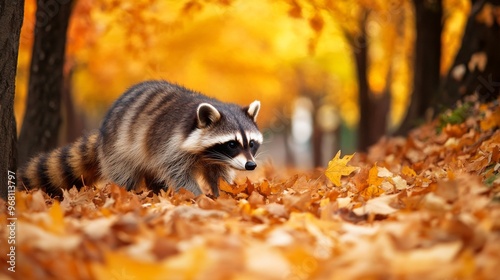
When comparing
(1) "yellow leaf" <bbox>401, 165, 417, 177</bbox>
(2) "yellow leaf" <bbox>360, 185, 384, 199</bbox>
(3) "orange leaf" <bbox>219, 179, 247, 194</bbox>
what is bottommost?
(3) "orange leaf" <bbox>219, 179, 247, 194</bbox>

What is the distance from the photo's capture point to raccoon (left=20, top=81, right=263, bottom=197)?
616cm

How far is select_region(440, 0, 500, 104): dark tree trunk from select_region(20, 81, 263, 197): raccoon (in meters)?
4.24

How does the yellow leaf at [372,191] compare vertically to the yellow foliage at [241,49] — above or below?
below

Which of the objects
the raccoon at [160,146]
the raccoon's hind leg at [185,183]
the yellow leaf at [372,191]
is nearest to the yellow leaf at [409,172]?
the yellow leaf at [372,191]

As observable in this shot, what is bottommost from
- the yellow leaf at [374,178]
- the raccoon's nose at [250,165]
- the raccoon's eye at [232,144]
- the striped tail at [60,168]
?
the striped tail at [60,168]

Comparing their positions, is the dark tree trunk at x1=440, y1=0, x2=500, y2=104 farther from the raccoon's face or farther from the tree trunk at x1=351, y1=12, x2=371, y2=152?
the tree trunk at x1=351, y1=12, x2=371, y2=152

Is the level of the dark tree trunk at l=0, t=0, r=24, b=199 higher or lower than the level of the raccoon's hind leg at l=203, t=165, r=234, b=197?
lower

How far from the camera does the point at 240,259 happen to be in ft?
8.79

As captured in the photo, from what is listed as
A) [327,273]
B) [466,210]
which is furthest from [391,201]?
[327,273]

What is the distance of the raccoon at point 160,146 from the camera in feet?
20.2

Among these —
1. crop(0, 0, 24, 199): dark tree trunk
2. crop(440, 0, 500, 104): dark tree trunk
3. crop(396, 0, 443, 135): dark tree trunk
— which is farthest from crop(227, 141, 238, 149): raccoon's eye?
crop(396, 0, 443, 135): dark tree trunk

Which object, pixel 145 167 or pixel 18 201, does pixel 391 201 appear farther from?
pixel 145 167

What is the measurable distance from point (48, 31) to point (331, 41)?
1262 centimetres

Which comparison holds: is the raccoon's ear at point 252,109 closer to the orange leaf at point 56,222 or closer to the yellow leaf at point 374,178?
the yellow leaf at point 374,178
